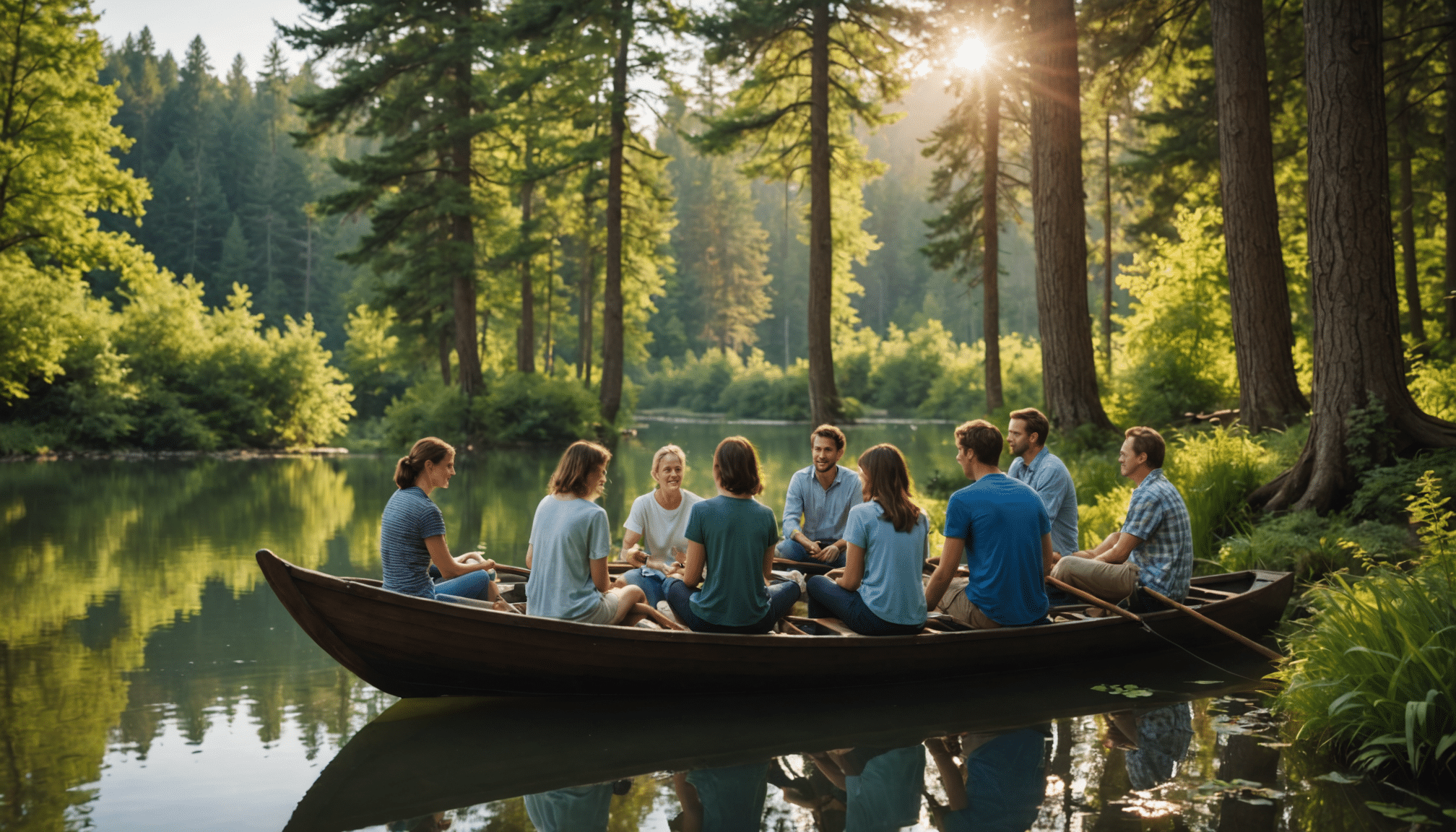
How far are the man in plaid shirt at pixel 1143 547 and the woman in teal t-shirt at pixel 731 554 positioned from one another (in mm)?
2184

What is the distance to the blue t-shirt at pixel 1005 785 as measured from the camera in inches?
166

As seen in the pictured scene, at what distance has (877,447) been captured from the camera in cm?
602

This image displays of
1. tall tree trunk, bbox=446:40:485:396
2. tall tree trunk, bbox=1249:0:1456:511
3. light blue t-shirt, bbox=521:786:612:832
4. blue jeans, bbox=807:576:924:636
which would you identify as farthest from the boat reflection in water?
tall tree trunk, bbox=446:40:485:396

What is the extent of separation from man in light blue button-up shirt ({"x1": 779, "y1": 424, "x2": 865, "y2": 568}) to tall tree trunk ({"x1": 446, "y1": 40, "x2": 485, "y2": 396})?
19421 millimetres

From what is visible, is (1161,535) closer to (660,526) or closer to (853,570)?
(853,570)

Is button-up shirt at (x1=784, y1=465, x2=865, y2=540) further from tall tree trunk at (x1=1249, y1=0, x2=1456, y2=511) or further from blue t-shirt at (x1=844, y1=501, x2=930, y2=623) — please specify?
tall tree trunk at (x1=1249, y1=0, x2=1456, y2=511)

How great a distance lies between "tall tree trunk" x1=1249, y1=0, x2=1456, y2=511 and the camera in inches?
323

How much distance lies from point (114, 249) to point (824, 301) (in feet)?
52.0

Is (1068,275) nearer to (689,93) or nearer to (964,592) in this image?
(964,592)

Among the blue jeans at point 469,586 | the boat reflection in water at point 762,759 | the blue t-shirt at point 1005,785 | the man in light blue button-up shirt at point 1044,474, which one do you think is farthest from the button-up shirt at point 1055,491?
the blue jeans at point 469,586

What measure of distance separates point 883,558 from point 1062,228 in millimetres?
8008

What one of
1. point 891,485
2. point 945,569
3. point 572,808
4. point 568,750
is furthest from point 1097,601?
point 572,808

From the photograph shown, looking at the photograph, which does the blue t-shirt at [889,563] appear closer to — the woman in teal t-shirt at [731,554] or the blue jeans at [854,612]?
the blue jeans at [854,612]

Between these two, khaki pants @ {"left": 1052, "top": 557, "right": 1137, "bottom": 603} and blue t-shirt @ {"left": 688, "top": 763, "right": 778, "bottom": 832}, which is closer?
blue t-shirt @ {"left": 688, "top": 763, "right": 778, "bottom": 832}
